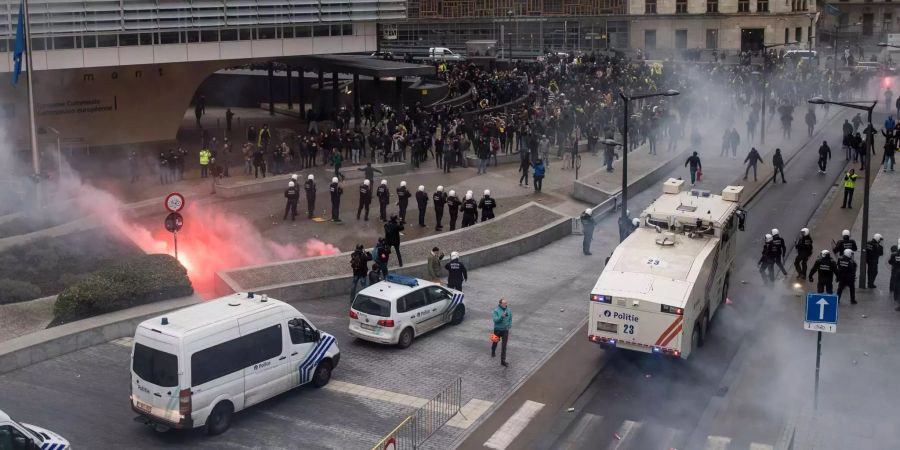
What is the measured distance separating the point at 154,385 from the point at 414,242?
1280 centimetres

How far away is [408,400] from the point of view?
68.2ft

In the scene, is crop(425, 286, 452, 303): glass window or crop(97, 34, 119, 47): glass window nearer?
crop(425, 286, 452, 303): glass window

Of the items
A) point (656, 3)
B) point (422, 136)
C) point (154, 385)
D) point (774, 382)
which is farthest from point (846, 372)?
point (656, 3)

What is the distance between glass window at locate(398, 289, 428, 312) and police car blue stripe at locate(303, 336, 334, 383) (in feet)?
8.16

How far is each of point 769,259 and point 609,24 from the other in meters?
68.2

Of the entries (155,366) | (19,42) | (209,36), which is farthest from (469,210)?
(209,36)

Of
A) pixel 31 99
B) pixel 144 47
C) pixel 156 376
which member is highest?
pixel 144 47

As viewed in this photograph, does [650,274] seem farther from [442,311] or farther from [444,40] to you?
[444,40]

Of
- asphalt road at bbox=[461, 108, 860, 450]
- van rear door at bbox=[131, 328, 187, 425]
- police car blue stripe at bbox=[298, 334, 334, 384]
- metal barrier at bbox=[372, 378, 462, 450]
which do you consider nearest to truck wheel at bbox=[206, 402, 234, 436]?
van rear door at bbox=[131, 328, 187, 425]

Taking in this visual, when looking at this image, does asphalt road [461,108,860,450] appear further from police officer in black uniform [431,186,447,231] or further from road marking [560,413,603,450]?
police officer in black uniform [431,186,447,231]

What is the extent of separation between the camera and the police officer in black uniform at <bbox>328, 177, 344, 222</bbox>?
3369 cm

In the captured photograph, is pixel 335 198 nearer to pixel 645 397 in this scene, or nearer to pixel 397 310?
pixel 397 310

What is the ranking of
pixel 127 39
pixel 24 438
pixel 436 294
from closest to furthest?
pixel 24 438, pixel 436 294, pixel 127 39

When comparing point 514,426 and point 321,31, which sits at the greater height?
point 321,31
